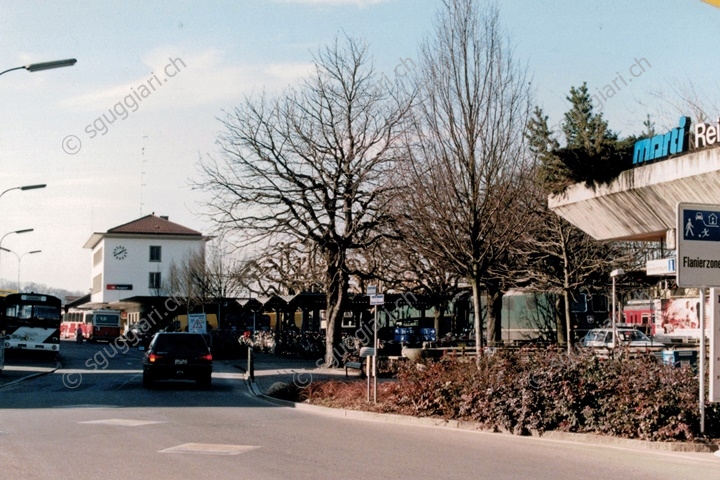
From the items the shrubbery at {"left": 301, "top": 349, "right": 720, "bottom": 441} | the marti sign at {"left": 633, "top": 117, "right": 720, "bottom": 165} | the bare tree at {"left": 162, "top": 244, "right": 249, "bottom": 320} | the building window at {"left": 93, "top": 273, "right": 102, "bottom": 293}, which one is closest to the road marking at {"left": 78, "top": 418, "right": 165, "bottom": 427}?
the shrubbery at {"left": 301, "top": 349, "right": 720, "bottom": 441}

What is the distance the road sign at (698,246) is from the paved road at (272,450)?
2.48 metres

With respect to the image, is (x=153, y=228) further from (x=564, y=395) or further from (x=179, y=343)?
(x=564, y=395)

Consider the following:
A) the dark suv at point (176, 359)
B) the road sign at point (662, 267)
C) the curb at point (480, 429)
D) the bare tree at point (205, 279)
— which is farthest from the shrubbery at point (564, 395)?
the bare tree at point (205, 279)

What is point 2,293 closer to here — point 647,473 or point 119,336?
point 119,336

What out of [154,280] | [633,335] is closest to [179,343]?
[633,335]

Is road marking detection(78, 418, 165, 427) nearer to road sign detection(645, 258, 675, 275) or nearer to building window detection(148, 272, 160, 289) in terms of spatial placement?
road sign detection(645, 258, 675, 275)

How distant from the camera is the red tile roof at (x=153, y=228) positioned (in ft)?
340

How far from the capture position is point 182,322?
77312mm

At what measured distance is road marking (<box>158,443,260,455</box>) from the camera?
1151 centimetres

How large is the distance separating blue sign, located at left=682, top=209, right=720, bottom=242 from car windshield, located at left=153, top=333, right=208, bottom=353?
16.4m

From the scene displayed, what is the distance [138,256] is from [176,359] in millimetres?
81229

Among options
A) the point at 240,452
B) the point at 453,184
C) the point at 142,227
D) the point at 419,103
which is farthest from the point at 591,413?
the point at 142,227

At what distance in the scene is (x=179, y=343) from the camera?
25.4 meters

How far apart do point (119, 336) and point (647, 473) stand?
67331 millimetres
